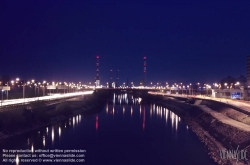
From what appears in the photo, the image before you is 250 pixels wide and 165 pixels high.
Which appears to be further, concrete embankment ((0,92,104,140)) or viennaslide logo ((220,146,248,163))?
concrete embankment ((0,92,104,140))

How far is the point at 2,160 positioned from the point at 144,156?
9459 mm

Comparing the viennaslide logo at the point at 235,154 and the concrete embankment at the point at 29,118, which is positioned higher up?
the concrete embankment at the point at 29,118

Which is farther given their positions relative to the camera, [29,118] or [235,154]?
[29,118]

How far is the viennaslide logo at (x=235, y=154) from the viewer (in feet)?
64.1

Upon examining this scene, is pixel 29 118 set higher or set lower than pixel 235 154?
higher

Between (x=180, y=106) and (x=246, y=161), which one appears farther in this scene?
(x=180, y=106)

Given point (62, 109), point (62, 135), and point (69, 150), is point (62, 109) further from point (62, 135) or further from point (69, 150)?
point (69, 150)

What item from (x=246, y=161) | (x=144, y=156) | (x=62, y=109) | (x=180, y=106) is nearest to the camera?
(x=246, y=161)

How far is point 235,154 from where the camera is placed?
67.1ft

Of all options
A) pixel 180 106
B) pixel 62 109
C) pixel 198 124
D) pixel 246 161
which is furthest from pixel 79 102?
pixel 246 161

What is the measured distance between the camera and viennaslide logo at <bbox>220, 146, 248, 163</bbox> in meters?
19.5

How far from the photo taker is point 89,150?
24609mm

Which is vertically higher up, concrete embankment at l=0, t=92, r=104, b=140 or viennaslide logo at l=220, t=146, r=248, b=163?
concrete embankment at l=0, t=92, r=104, b=140

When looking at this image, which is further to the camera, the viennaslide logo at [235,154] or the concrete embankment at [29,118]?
the concrete embankment at [29,118]
